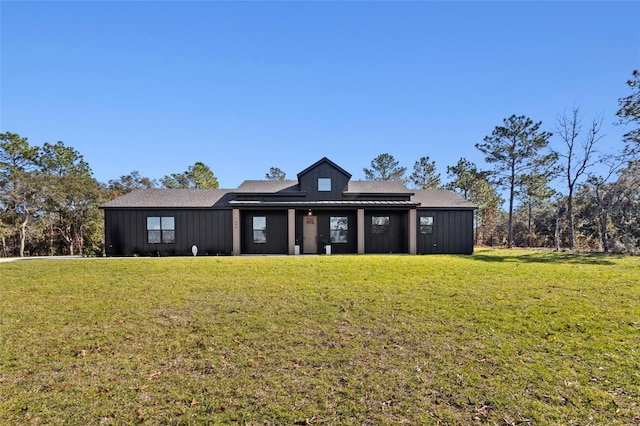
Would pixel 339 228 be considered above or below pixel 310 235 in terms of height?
above

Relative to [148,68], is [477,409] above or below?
below

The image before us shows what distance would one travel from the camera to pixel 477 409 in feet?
9.40

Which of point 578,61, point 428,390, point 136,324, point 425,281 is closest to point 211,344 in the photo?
point 136,324

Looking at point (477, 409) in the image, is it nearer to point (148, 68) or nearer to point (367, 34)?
point (367, 34)

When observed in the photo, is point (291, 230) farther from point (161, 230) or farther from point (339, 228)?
point (161, 230)

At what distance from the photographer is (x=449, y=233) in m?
16.7

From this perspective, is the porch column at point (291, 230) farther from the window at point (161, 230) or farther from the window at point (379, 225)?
the window at point (161, 230)

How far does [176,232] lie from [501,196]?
34.2m

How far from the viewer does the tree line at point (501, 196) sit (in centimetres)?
1958

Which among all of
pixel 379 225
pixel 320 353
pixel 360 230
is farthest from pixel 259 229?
pixel 320 353

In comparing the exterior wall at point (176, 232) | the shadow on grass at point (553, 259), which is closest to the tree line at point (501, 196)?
the exterior wall at point (176, 232)

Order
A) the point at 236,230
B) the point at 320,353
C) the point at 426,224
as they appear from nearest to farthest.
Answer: the point at 320,353 → the point at 236,230 → the point at 426,224

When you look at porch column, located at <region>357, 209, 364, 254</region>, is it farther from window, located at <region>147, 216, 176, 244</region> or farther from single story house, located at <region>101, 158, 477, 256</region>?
window, located at <region>147, 216, 176, 244</region>

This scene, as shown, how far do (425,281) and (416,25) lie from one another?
35.3ft
